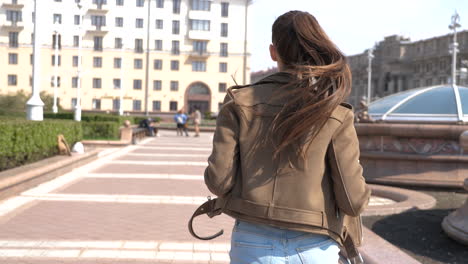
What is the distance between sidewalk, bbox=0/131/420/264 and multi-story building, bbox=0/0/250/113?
5172cm

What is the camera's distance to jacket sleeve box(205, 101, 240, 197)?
1.94m

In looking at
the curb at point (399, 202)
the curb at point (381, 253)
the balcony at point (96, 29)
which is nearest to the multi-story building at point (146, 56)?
the balcony at point (96, 29)

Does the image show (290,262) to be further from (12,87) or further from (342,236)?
(12,87)

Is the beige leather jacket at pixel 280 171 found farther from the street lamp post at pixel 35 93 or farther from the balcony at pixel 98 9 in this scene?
the balcony at pixel 98 9

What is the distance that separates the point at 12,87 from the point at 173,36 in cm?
2007

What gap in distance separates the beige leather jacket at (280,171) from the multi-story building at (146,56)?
59139 mm

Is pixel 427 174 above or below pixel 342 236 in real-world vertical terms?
below

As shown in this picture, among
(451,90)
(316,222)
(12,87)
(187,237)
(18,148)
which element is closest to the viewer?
(316,222)

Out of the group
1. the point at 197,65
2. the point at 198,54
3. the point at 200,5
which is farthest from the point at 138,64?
the point at 200,5

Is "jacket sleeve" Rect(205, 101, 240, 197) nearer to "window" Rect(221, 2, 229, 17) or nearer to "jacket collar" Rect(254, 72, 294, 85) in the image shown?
"jacket collar" Rect(254, 72, 294, 85)

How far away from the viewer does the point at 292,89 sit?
6.34 ft

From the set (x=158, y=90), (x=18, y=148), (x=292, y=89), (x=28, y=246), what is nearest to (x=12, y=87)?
(x=158, y=90)

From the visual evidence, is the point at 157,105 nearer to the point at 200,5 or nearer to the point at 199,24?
the point at 199,24

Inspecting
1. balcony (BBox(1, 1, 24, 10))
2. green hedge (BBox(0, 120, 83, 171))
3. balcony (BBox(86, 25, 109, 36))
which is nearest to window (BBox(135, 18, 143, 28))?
balcony (BBox(86, 25, 109, 36))
